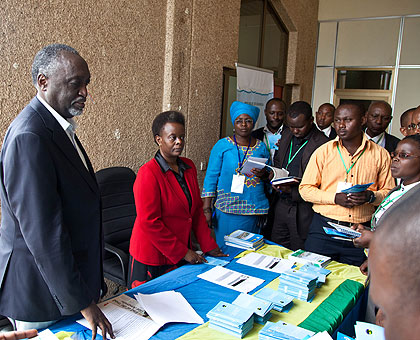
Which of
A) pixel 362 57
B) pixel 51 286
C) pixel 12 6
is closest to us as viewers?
pixel 51 286

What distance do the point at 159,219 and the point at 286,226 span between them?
63.3 inches

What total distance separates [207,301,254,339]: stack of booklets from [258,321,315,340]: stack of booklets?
7 centimetres

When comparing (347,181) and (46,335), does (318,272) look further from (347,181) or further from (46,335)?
(46,335)

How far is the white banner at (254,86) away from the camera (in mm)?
4723

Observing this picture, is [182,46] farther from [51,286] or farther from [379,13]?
[379,13]

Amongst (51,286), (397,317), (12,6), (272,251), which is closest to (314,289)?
(272,251)

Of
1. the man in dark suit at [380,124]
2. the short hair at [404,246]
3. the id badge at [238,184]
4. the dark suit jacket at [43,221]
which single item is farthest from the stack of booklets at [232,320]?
the man in dark suit at [380,124]

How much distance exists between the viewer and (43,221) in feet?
4.22

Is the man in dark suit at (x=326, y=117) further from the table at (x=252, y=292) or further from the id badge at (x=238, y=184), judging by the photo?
the table at (x=252, y=292)

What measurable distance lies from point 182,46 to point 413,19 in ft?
19.3

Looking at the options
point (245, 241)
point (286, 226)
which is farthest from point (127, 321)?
point (286, 226)

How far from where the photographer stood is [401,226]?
544mm

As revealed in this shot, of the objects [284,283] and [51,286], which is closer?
[51,286]

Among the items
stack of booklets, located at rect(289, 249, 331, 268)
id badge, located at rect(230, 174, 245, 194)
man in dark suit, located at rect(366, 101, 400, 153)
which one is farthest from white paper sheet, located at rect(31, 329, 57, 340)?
man in dark suit, located at rect(366, 101, 400, 153)
